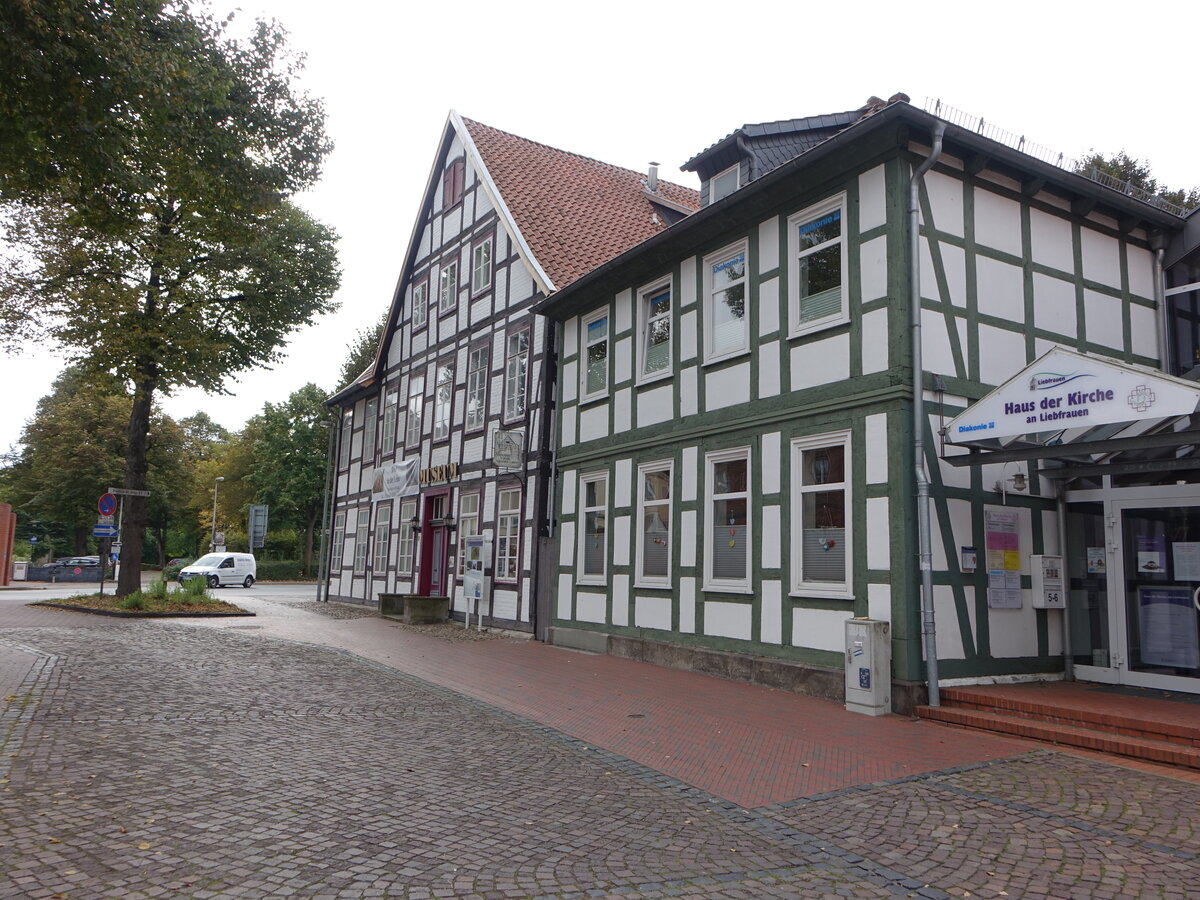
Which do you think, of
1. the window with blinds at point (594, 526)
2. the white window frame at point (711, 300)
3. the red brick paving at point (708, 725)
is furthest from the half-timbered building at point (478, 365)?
the white window frame at point (711, 300)

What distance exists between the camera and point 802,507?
1122 cm

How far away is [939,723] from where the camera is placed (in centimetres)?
902

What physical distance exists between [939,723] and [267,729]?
6.30 meters

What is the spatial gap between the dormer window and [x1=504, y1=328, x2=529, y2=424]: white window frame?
5326 mm

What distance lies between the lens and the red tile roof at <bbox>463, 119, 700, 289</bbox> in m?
18.9

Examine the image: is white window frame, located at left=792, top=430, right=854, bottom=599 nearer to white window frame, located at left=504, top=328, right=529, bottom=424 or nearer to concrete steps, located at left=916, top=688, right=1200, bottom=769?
concrete steps, located at left=916, top=688, right=1200, bottom=769

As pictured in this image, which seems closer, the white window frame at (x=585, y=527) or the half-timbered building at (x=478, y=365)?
the white window frame at (x=585, y=527)

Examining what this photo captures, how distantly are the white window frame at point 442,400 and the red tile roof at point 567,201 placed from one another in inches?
184

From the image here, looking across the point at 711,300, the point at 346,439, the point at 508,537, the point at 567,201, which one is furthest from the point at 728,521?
the point at 346,439

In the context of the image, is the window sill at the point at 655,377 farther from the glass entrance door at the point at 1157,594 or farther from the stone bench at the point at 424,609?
A: the stone bench at the point at 424,609

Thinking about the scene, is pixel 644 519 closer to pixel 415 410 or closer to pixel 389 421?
pixel 415 410

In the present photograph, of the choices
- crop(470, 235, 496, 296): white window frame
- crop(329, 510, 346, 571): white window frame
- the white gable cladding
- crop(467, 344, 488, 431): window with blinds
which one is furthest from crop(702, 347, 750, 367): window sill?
crop(329, 510, 346, 571): white window frame

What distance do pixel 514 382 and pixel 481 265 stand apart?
3757 millimetres

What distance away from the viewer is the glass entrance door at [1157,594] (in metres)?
9.48
